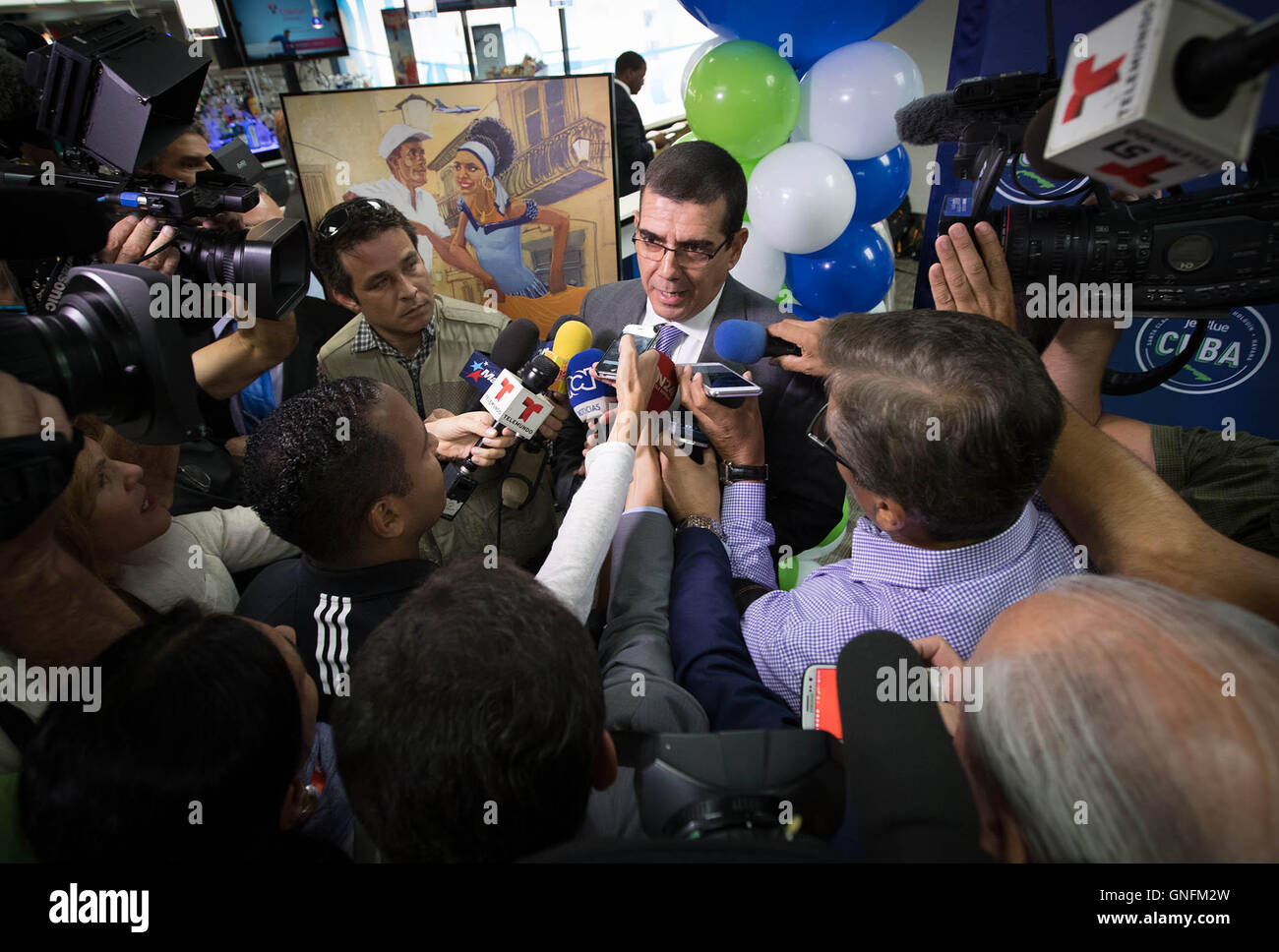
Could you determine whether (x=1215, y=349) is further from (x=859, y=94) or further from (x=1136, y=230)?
(x=1136, y=230)

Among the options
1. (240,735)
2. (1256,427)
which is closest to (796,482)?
(240,735)

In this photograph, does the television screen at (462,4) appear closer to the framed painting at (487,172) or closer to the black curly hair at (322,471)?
the framed painting at (487,172)

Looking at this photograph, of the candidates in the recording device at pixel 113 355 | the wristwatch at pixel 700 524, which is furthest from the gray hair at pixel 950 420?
the recording device at pixel 113 355

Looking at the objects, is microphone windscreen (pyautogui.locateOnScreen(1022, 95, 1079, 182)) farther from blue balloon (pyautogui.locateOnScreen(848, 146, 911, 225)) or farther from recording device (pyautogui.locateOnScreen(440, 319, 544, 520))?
blue balloon (pyautogui.locateOnScreen(848, 146, 911, 225))

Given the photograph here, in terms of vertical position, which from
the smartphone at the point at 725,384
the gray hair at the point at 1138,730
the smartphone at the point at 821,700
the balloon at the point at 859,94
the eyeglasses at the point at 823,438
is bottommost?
the smartphone at the point at 821,700

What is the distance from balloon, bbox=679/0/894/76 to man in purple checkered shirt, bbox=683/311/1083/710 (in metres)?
1.85

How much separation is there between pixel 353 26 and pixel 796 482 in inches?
206

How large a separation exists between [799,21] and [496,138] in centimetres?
137

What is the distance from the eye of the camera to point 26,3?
380 cm

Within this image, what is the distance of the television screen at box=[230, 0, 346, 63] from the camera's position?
3.81 metres

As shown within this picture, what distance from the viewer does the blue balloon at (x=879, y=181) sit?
8.98ft

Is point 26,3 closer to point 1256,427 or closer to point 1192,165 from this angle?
point 1192,165

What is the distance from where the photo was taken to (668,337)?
1.87 metres

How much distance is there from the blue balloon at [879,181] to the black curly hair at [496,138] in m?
1.53
